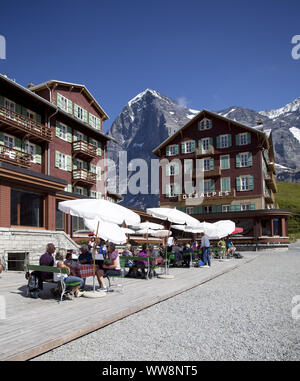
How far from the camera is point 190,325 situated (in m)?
6.23

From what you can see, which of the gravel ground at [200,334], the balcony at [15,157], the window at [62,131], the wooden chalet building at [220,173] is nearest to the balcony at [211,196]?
the wooden chalet building at [220,173]

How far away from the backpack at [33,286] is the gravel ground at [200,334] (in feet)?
8.86

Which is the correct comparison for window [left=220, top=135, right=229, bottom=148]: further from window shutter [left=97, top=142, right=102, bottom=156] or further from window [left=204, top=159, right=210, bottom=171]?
window shutter [left=97, top=142, right=102, bottom=156]

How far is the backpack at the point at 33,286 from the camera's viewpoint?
844 centimetres

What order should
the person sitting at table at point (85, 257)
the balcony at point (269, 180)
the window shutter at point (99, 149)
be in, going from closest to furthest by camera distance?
the person sitting at table at point (85, 257) < the window shutter at point (99, 149) < the balcony at point (269, 180)

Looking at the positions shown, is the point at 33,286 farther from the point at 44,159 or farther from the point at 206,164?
the point at 206,164

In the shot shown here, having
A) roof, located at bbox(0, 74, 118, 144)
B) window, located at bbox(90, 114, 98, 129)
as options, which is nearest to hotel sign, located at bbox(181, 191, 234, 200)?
roof, located at bbox(0, 74, 118, 144)

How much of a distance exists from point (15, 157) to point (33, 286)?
19474mm

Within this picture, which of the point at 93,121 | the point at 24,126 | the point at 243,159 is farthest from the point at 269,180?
the point at 24,126

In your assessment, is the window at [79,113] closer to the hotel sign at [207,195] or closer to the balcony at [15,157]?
the balcony at [15,157]

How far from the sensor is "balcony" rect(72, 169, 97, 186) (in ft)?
109

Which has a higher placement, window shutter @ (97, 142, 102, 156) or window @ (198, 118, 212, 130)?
window @ (198, 118, 212, 130)

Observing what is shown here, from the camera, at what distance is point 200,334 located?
5.65m
